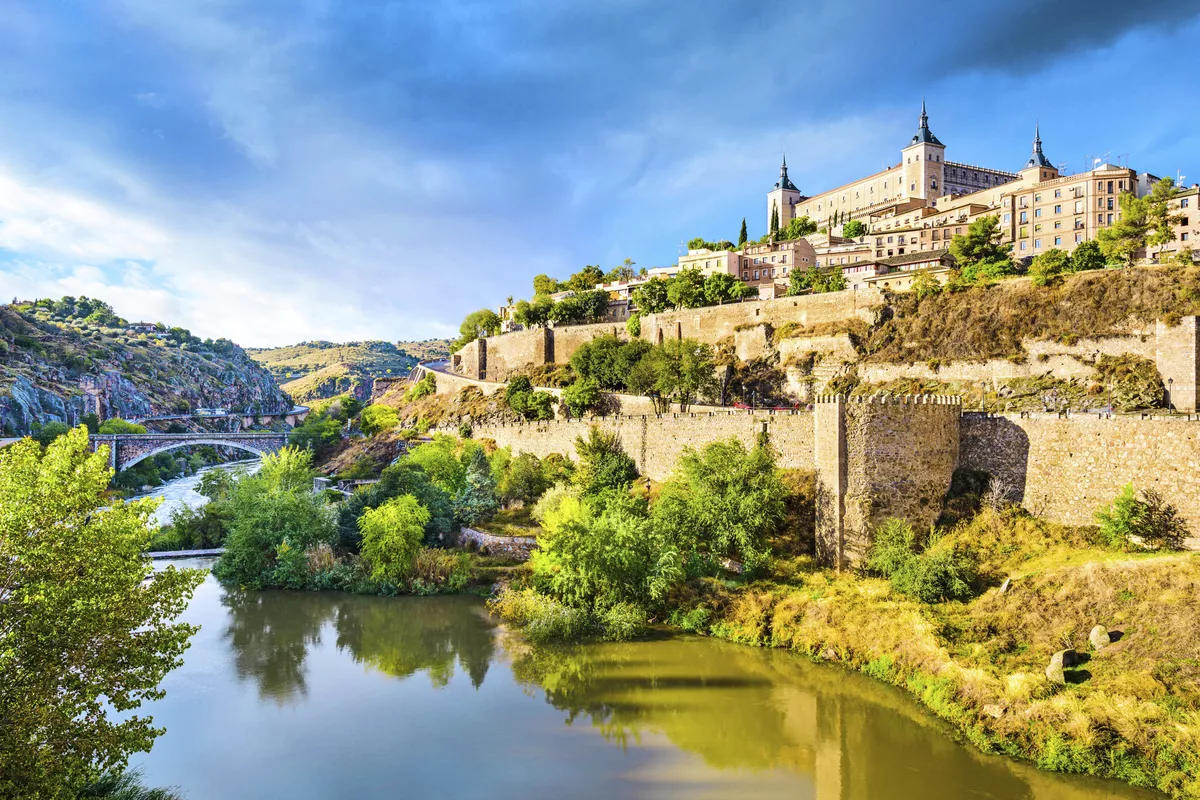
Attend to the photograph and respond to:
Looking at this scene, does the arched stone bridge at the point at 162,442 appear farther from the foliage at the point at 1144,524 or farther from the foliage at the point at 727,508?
the foliage at the point at 1144,524

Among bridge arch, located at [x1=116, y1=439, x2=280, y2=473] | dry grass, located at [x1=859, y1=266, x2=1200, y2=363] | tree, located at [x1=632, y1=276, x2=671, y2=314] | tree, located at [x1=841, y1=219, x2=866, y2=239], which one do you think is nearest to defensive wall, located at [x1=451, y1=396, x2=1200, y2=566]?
dry grass, located at [x1=859, y1=266, x2=1200, y2=363]

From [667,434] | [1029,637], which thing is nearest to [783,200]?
[667,434]

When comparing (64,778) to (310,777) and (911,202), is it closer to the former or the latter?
(310,777)

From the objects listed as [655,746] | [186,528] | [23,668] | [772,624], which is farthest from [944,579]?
[186,528]

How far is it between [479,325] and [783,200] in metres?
48.2

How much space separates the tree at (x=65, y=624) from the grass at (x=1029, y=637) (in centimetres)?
1483

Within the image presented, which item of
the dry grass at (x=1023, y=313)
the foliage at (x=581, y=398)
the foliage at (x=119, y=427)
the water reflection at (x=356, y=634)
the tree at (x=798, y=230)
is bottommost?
the water reflection at (x=356, y=634)

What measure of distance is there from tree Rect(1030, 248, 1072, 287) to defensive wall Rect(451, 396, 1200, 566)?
22.5 meters

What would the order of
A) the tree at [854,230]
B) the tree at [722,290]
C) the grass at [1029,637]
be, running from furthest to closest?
the tree at [854,230] → the tree at [722,290] → the grass at [1029,637]

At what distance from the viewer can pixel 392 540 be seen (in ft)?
89.1

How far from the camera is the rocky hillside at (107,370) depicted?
70.8m

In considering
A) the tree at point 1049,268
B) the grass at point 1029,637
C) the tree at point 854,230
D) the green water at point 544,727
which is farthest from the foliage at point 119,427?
the tree at point 1049,268

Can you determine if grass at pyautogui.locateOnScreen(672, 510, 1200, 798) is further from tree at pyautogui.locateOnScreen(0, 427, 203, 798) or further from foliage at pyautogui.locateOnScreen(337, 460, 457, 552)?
tree at pyautogui.locateOnScreen(0, 427, 203, 798)

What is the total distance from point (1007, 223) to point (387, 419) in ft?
196
